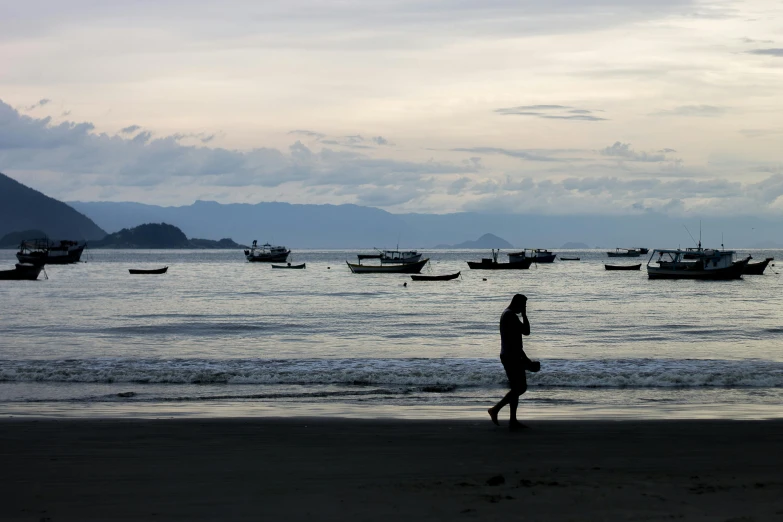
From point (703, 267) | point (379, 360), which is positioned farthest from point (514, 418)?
point (703, 267)

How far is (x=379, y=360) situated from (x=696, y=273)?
6716 centimetres

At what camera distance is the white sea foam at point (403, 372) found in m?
19.4

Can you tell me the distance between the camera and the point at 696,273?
82500mm

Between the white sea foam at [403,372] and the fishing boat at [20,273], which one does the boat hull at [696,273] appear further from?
the fishing boat at [20,273]

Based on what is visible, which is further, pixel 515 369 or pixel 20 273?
pixel 20 273

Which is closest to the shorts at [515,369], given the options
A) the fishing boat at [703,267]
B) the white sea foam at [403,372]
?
the white sea foam at [403,372]

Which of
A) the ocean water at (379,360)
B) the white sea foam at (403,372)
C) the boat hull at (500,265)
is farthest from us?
the boat hull at (500,265)

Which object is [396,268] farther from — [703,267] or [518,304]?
[518,304]

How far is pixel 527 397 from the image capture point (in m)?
16.9
